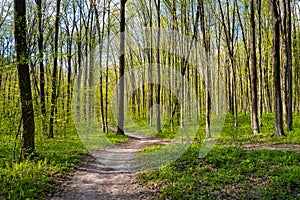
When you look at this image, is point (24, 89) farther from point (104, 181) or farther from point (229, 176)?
point (229, 176)

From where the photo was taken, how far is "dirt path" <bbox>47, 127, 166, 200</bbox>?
6426 mm

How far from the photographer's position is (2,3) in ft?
68.8

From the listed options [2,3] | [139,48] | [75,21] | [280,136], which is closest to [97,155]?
[280,136]

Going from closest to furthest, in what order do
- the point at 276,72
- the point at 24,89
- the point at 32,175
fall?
1. the point at 32,175
2. the point at 24,89
3. the point at 276,72

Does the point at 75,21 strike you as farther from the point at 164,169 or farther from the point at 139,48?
the point at 164,169

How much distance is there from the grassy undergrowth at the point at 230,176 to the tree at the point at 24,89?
4.32 m

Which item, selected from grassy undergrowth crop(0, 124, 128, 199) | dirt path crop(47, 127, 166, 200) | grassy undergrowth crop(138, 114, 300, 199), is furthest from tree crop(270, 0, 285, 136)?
grassy undergrowth crop(0, 124, 128, 199)

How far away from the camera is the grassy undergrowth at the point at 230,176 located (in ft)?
19.7

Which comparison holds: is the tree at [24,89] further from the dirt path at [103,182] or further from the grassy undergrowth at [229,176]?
the grassy undergrowth at [229,176]

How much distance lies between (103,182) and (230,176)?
12.1 feet

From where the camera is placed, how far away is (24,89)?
8648 millimetres

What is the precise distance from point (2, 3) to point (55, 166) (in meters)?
18.7

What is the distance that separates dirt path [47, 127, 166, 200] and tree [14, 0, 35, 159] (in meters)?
2.04

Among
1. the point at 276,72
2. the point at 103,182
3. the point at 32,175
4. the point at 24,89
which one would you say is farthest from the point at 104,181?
the point at 276,72
